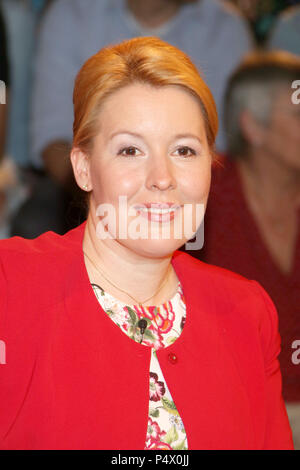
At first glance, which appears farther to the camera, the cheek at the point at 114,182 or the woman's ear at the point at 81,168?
the woman's ear at the point at 81,168

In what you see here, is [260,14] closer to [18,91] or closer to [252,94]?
[252,94]

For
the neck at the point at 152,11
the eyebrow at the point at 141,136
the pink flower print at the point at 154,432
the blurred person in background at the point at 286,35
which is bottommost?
the pink flower print at the point at 154,432

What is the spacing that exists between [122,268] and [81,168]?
197 mm

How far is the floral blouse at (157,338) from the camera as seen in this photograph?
116 centimetres

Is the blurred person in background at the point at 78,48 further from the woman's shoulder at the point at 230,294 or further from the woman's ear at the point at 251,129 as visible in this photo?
the woman's shoulder at the point at 230,294

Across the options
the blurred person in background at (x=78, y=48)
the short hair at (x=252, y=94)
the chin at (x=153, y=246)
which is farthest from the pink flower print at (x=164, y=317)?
the short hair at (x=252, y=94)

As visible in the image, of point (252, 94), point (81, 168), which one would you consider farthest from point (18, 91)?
point (81, 168)

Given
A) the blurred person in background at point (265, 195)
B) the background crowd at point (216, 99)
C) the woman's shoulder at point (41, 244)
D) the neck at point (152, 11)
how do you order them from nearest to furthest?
1. the woman's shoulder at point (41, 244)
2. the blurred person in background at point (265, 195)
3. the background crowd at point (216, 99)
4. the neck at point (152, 11)

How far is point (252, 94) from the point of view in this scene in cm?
218

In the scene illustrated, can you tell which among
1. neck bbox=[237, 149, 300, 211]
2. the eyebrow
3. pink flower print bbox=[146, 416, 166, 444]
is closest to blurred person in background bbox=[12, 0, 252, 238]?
neck bbox=[237, 149, 300, 211]

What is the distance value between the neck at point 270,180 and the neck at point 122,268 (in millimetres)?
879

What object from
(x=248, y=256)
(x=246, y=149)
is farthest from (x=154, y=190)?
(x=246, y=149)

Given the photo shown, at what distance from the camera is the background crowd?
204cm
